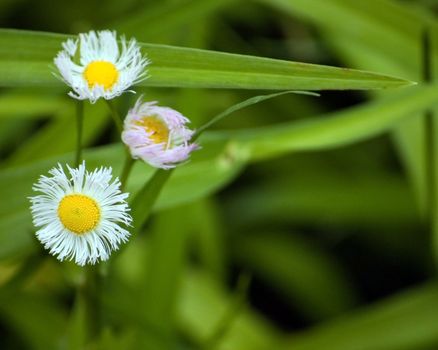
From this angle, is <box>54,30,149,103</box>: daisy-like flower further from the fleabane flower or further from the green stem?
Result: the green stem

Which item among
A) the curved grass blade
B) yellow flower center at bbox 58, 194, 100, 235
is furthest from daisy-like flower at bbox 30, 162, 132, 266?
the curved grass blade

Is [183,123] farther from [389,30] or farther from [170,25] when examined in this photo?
[389,30]

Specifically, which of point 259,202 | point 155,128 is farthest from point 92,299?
point 259,202

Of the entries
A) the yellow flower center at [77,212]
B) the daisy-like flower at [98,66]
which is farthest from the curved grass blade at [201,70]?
the yellow flower center at [77,212]

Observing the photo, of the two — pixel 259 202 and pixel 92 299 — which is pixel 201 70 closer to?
pixel 92 299

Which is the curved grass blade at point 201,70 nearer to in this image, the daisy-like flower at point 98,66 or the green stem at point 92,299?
the daisy-like flower at point 98,66
